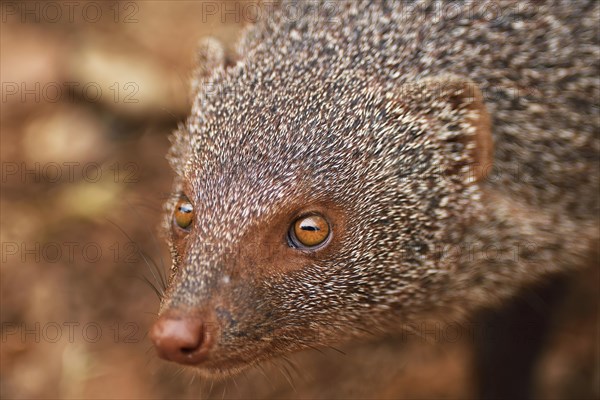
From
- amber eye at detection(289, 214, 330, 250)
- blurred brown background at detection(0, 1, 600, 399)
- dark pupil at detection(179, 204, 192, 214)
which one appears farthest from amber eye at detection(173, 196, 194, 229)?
blurred brown background at detection(0, 1, 600, 399)

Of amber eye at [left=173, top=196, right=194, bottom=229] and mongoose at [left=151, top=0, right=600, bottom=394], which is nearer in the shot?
mongoose at [left=151, top=0, right=600, bottom=394]

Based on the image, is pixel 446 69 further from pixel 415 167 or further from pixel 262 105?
pixel 262 105

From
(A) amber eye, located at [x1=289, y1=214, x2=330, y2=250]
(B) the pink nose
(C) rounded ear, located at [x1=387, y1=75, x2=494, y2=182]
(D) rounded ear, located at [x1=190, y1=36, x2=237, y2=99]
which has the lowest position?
(B) the pink nose

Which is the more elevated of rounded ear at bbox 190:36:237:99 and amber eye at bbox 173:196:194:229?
rounded ear at bbox 190:36:237:99

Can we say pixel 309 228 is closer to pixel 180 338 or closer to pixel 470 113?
pixel 180 338

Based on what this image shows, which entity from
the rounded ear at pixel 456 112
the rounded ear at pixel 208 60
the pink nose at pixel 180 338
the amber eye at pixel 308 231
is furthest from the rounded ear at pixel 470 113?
the pink nose at pixel 180 338

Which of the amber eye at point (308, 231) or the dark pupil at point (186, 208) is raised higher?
the dark pupil at point (186, 208)

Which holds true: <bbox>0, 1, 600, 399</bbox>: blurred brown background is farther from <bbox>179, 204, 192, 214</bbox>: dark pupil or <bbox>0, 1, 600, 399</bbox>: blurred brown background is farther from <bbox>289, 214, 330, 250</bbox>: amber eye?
<bbox>289, 214, 330, 250</bbox>: amber eye

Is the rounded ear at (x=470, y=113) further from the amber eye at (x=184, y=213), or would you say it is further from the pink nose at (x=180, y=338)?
the pink nose at (x=180, y=338)

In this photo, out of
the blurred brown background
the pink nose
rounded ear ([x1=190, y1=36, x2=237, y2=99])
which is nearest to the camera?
the pink nose
